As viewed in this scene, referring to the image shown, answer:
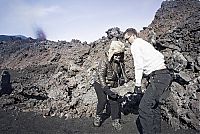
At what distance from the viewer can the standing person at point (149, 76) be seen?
15.8ft

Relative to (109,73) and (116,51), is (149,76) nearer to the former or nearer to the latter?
(116,51)

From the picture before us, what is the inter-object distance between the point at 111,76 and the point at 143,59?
147 cm

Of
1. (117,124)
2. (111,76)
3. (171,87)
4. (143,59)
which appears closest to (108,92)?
(111,76)

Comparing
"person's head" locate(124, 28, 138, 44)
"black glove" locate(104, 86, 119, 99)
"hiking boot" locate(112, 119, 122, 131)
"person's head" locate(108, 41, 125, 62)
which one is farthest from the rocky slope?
"person's head" locate(124, 28, 138, 44)

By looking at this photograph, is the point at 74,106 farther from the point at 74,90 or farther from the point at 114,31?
the point at 114,31

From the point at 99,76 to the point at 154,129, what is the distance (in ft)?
5.65

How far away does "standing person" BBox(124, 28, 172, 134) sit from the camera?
15.8 feet

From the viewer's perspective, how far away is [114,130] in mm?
6141

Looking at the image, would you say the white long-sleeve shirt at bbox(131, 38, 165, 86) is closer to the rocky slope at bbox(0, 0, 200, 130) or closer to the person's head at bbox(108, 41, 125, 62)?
the person's head at bbox(108, 41, 125, 62)

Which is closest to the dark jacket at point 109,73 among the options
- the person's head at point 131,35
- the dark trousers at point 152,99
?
the person's head at point 131,35

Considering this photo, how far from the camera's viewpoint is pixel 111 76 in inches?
245

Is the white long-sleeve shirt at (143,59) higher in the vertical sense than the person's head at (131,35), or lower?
lower

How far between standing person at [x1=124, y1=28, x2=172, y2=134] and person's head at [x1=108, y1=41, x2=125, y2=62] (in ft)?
3.37

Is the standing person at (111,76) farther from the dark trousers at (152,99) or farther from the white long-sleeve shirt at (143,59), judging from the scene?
the dark trousers at (152,99)
